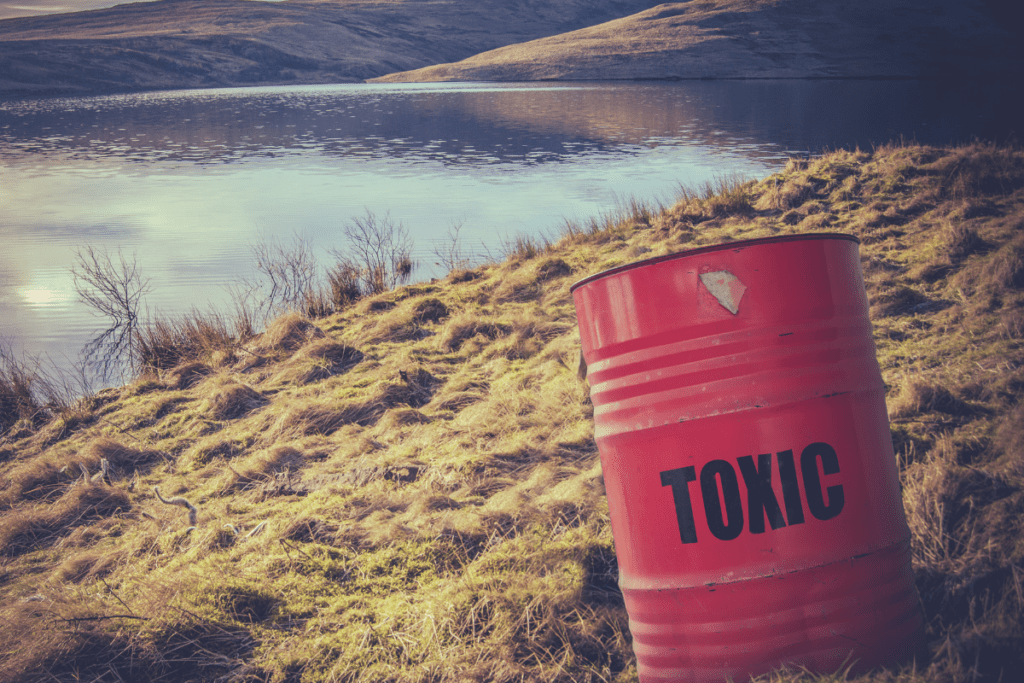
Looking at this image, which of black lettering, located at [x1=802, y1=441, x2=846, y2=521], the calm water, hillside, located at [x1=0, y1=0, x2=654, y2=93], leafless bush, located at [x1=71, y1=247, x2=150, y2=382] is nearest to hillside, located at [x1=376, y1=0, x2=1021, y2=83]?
the calm water

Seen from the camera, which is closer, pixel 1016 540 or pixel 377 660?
pixel 1016 540

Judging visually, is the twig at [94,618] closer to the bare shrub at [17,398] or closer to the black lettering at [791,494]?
the black lettering at [791,494]

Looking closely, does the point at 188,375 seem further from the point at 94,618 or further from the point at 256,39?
the point at 256,39

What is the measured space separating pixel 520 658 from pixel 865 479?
121cm

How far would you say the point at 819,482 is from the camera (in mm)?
1763

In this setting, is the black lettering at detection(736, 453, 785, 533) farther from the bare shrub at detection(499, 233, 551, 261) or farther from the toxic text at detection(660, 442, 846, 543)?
the bare shrub at detection(499, 233, 551, 261)

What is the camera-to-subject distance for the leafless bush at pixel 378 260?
29.5 ft

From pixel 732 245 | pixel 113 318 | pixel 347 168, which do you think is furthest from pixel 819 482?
pixel 347 168

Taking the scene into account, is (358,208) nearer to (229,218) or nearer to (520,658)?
(229,218)

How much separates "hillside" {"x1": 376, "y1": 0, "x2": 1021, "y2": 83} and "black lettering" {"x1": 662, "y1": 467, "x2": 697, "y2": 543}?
180ft

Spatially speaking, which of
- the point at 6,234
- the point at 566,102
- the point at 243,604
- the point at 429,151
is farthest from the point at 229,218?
the point at 566,102

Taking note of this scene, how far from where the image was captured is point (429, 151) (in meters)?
22.8

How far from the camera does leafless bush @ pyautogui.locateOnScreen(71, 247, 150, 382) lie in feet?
25.2

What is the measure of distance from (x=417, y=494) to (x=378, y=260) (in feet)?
22.8
